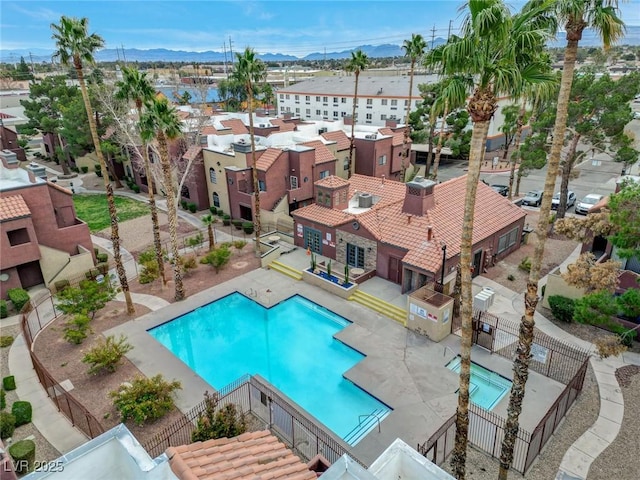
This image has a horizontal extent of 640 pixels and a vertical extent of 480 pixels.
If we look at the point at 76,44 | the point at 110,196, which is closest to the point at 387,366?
the point at 110,196

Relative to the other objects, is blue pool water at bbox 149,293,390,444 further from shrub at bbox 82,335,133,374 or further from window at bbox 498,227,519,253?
window at bbox 498,227,519,253

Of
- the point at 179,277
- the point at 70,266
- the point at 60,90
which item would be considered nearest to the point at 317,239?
the point at 179,277

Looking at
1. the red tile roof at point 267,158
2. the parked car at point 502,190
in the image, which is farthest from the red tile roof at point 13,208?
the parked car at point 502,190

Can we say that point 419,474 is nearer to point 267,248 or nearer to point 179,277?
point 179,277

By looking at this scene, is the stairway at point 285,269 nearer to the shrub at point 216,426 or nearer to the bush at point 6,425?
the shrub at point 216,426

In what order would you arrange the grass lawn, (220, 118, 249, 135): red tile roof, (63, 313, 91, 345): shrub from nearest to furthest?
(63, 313, 91, 345): shrub
the grass lawn
(220, 118, 249, 135): red tile roof

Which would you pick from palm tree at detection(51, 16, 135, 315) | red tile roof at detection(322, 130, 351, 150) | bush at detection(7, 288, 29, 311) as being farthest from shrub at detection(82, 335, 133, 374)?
red tile roof at detection(322, 130, 351, 150)

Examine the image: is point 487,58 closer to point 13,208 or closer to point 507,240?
point 507,240
